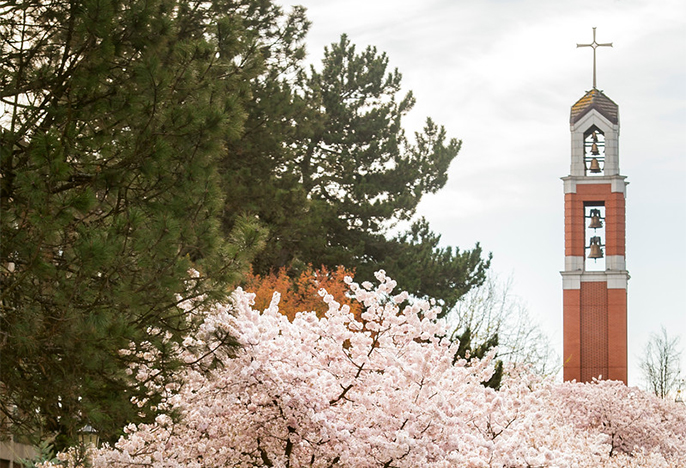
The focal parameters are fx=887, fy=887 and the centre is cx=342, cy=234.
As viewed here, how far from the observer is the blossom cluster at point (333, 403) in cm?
708

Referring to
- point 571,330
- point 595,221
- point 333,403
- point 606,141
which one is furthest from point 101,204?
point 571,330

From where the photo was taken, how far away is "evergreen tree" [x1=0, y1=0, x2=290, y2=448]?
684 cm

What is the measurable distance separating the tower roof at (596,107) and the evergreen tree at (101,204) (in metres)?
25.1

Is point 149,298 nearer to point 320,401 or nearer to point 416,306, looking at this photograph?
point 320,401

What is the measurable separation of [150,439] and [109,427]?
0.43 m

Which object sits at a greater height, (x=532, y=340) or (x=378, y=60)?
(x=378, y=60)

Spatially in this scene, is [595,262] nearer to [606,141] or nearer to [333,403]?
[606,141]

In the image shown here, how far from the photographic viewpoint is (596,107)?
3117 centimetres

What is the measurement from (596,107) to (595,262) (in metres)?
5.51

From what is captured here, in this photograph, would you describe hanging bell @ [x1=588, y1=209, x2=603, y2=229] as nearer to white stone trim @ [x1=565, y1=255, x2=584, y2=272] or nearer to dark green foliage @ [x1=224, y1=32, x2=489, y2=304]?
white stone trim @ [x1=565, y1=255, x2=584, y2=272]

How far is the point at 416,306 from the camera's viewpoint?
7637 mm

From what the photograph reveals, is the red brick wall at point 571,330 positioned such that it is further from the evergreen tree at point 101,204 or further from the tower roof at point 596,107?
the evergreen tree at point 101,204

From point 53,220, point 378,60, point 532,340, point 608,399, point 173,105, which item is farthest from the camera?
point 532,340

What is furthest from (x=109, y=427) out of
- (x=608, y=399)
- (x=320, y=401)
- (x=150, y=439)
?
(x=608, y=399)
